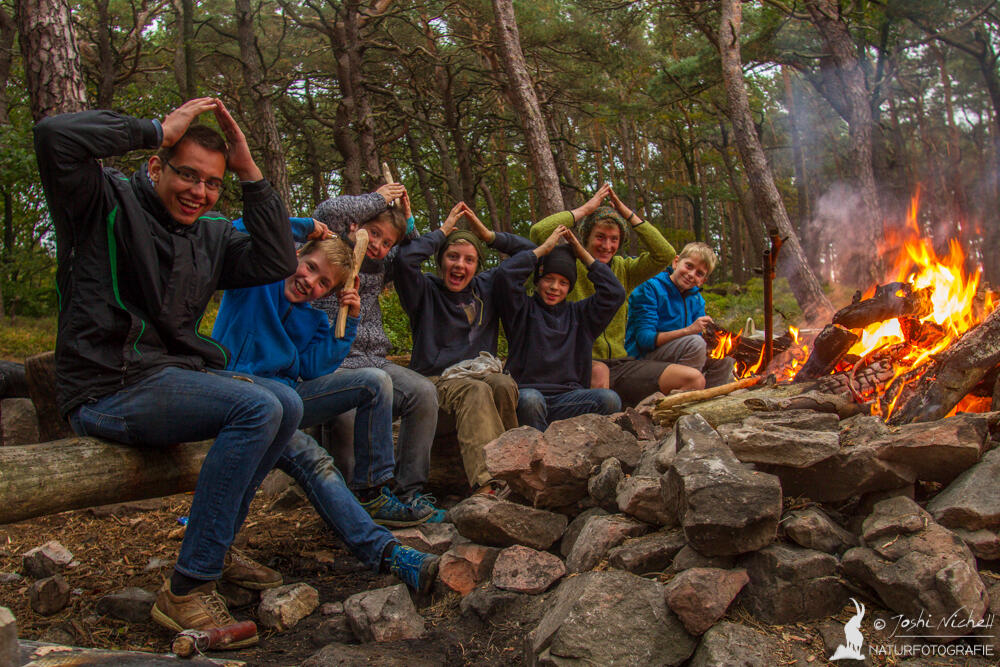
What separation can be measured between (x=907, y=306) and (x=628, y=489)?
2.43 m

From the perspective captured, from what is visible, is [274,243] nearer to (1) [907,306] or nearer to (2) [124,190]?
(2) [124,190]

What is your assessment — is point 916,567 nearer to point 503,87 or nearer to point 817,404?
point 817,404

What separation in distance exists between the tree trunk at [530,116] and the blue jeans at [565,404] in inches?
149

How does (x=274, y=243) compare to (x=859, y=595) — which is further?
(x=274, y=243)

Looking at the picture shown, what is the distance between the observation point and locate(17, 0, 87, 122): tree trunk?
5.61m

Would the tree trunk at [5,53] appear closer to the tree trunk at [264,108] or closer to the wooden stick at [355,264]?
the tree trunk at [264,108]

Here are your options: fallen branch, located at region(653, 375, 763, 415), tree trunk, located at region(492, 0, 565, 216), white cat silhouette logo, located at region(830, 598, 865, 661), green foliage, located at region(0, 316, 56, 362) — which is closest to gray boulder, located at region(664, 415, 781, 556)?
white cat silhouette logo, located at region(830, 598, 865, 661)

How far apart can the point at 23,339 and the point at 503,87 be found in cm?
828

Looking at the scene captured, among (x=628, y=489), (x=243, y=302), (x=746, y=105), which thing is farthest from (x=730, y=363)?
(x=746, y=105)

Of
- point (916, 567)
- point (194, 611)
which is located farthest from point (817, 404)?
point (194, 611)

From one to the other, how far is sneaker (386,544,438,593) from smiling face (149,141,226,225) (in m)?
1.78

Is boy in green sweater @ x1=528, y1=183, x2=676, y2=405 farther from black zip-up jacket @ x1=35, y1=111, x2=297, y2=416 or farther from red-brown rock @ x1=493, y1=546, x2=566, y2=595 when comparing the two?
black zip-up jacket @ x1=35, y1=111, x2=297, y2=416

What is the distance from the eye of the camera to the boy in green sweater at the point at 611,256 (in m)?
5.49

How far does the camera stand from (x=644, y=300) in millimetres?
5781
